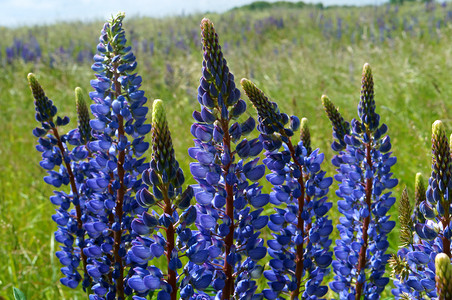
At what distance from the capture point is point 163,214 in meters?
1.25

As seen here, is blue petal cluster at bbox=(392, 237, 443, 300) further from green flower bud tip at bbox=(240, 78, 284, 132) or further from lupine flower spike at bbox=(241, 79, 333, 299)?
green flower bud tip at bbox=(240, 78, 284, 132)

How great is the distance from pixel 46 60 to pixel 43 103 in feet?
46.5

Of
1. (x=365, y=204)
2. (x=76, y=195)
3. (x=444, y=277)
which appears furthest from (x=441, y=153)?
(x=76, y=195)

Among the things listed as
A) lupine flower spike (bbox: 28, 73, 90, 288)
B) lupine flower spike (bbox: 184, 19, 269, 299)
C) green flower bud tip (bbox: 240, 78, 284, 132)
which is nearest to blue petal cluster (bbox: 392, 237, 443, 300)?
lupine flower spike (bbox: 184, 19, 269, 299)

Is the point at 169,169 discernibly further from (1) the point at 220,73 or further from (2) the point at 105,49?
(2) the point at 105,49

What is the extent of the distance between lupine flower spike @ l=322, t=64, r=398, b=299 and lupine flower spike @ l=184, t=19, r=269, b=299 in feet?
2.03

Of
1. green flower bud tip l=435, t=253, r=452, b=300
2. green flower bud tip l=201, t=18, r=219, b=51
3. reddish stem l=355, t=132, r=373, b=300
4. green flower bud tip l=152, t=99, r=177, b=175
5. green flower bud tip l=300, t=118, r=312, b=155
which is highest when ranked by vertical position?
green flower bud tip l=201, t=18, r=219, b=51

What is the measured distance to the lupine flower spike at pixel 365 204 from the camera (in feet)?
6.13

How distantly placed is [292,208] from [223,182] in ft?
1.09

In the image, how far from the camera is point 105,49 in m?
1.85

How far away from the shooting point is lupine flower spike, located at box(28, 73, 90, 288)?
2.03 metres

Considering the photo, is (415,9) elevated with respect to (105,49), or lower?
elevated

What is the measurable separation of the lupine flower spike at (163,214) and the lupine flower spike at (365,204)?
875 mm

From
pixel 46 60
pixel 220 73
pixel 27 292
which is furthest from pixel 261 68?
pixel 220 73
